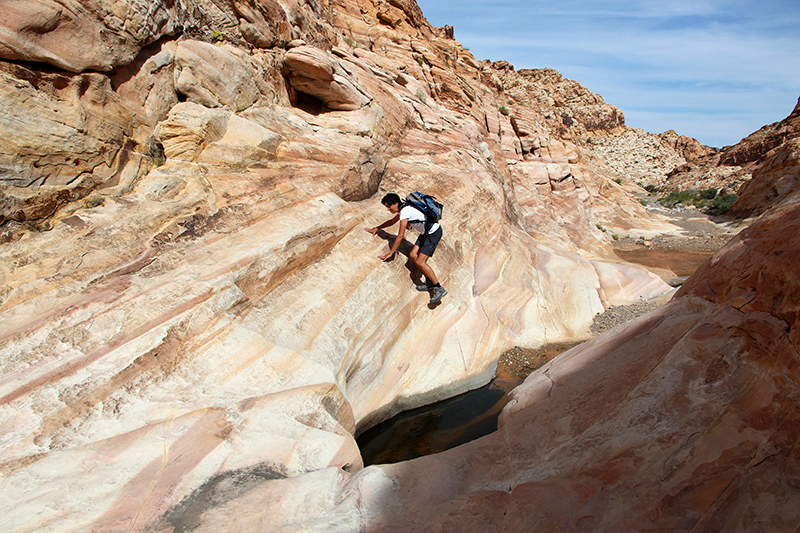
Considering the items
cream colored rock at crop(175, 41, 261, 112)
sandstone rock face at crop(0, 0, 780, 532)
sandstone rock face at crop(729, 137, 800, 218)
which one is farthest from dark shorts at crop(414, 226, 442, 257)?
sandstone rock face at crop(729, 137, 800, 218)

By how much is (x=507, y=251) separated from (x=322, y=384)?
537 centimetres

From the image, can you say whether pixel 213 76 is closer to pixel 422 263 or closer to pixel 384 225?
pixel 384 225

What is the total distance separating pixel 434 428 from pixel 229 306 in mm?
2760

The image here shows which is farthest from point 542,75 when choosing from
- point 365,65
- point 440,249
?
point 440,249

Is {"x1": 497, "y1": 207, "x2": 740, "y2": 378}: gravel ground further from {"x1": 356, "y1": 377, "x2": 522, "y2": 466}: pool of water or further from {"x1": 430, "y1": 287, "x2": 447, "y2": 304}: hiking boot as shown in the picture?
{"x1": 430, "y1": 287, "x2": 447, "y2": 304}: hiking boot

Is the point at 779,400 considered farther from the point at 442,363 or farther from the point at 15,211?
the point at 15,211

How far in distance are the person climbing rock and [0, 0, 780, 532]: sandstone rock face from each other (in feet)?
0.87

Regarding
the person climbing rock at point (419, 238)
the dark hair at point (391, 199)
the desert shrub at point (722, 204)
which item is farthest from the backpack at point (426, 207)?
the desert shrub at point (722, 204)

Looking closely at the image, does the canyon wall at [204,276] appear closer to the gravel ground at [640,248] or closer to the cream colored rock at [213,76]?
the cream colored rock at [213,76]

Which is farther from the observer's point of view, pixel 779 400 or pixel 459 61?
pixel 459 61

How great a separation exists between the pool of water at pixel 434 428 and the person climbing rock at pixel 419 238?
145 cm

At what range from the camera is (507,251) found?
816 cm

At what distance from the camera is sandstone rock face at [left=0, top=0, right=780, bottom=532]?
2.63 meters

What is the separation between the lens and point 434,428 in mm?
4852
